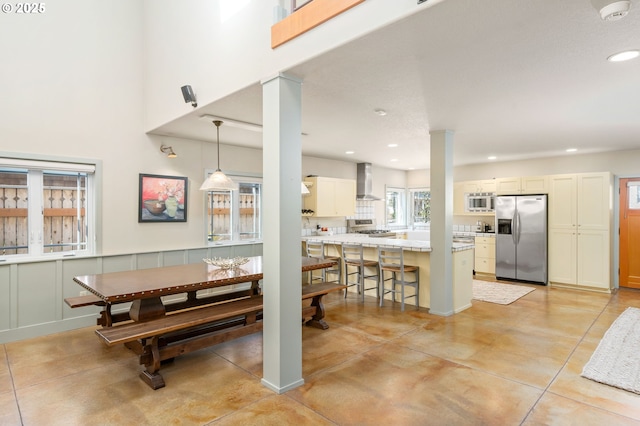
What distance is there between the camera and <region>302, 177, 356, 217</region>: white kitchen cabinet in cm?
695

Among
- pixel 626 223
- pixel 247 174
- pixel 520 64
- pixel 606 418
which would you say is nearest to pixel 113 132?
pixel 247 174

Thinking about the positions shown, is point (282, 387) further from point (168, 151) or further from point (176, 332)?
point (168, 151)

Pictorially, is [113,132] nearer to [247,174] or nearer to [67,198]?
[67,198]

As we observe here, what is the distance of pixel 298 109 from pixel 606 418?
315 centimetres

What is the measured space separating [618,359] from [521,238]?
12.3ft

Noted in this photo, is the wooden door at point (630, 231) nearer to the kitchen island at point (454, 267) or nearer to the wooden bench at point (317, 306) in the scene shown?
the kitchen island at point (454, 267)

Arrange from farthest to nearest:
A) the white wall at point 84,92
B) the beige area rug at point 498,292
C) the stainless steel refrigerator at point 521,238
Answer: the stainless steel refrigerator at point 521,238 → the beige area rug at point 498,292 → the white wall at point 84,92

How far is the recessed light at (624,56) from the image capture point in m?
2.47

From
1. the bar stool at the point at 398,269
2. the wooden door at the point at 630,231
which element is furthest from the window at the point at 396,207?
the wooden door at the point at 630,231

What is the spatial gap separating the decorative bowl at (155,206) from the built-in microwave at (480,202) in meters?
6.30

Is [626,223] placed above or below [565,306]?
above

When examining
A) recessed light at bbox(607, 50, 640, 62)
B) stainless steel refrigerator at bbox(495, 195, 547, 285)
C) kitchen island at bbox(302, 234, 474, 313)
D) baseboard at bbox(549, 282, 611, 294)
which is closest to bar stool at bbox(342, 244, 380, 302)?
kitchen island at bbox(302, 234, 474, 313)

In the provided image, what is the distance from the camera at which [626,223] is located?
21.2ft

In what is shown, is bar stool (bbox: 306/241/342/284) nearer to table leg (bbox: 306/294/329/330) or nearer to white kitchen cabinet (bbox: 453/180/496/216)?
table leg (bbox: 306/294/329/330)
